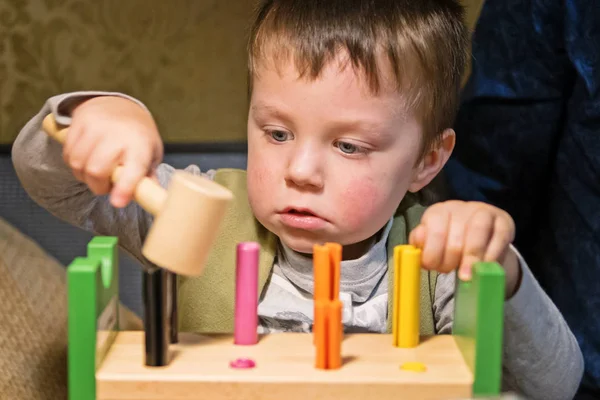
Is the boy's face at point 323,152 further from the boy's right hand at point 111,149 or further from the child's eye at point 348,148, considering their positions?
the boy's right hand at point 111,149

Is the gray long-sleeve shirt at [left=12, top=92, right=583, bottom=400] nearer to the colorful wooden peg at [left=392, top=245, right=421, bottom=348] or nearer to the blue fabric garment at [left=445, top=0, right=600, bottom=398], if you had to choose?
the colorful wooden peg at [left=392, top=245, right=421, bottom=348]

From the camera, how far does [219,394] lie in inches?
23.4

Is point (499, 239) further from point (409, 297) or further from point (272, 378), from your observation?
point (272, 378)

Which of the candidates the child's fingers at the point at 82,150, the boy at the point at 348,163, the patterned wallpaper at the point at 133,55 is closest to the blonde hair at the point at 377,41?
the boy at the point at 348,163

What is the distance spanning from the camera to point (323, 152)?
2.68 ft

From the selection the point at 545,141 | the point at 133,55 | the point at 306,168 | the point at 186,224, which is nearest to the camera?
the point at 186,224

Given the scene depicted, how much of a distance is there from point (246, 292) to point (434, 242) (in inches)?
6.1

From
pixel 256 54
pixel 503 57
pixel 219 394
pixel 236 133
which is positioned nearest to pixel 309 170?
pixel 256 54

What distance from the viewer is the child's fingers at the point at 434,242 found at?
0.69 meters

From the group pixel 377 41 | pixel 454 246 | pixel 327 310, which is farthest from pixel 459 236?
pixel 377 41

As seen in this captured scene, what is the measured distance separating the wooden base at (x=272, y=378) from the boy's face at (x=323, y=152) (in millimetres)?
209

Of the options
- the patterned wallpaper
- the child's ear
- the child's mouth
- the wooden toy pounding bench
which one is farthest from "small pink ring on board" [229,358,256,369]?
the patterned wallpaper

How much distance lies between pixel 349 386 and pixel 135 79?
883 millimetres

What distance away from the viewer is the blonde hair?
83cm
